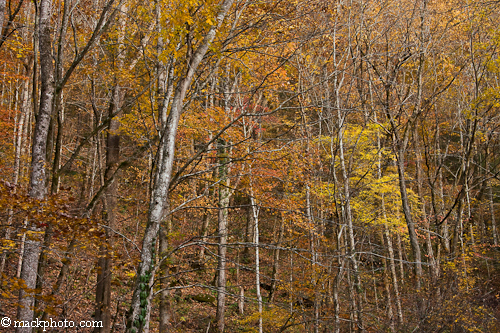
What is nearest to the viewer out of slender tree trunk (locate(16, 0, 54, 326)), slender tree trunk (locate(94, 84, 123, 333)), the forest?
the forest

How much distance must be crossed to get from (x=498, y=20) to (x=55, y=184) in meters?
13.4

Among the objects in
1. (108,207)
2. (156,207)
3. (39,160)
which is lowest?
(108,207)

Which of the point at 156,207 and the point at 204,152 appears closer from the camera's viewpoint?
the point at 156,207

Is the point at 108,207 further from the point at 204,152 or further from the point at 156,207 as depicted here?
the point at 156,207

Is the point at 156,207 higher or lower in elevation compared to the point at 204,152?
lower

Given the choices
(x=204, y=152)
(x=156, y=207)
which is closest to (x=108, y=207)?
(x=204, y=152)

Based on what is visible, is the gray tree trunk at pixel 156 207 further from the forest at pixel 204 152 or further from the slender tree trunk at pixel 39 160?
the slender tree trunk at pixel 39 160

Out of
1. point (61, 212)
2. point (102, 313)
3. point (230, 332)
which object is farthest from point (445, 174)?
point (61, 212)

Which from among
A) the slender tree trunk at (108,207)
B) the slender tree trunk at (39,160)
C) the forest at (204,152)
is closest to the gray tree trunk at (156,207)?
the forest at (204,152)

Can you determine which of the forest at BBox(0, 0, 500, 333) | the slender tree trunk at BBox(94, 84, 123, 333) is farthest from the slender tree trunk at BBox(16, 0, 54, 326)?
the slender tree trunk at BBox(94, 84, 123, 333)

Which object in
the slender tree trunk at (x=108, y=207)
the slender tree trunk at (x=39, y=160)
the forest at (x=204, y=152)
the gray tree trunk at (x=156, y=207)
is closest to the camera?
the gray tree trunk at (x=156, y=207)

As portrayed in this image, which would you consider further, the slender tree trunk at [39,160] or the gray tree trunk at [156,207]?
the slender tree trunk at [39,160]

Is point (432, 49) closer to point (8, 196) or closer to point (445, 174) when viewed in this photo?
point (8, 196)

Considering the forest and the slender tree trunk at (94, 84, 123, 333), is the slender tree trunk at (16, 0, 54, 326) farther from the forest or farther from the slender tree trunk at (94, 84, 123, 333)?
the slender tree trunk at (94, 84, 123, 333)
